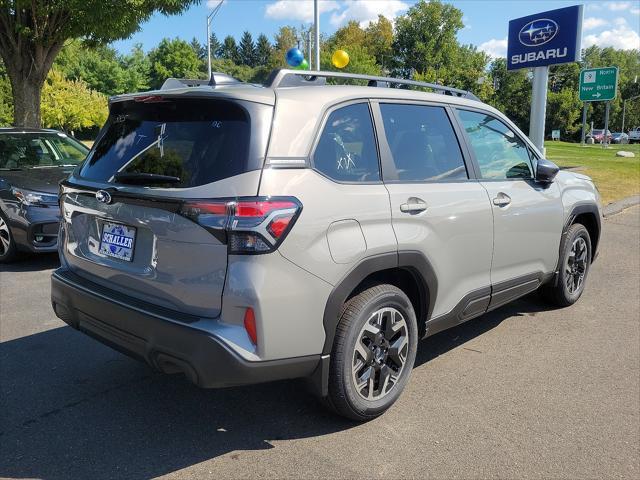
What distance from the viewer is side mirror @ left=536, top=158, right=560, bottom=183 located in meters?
4.33

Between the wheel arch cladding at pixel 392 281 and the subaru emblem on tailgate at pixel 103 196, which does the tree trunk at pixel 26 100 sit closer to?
the subaru emblem on tailgate at pixel 103 196

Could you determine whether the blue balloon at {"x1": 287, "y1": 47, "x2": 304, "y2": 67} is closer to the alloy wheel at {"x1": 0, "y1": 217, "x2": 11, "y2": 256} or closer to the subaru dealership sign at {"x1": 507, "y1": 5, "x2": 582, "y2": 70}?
the alloy wheel at {"x1": 0, "y1": 217, "x2": 11, "y2": 256}

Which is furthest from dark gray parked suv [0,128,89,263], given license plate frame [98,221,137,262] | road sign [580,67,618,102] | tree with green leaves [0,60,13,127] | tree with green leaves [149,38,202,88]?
tree with green leaves [149,38,202,88]

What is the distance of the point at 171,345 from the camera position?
2.65m

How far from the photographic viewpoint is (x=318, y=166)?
2.85 metres

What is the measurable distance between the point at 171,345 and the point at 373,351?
3.67ft

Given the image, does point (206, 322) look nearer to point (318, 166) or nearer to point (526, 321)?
point (318, 166)

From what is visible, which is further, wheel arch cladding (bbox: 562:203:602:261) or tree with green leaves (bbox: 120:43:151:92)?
tree with green leaves (bbox: 120:43:151:92)

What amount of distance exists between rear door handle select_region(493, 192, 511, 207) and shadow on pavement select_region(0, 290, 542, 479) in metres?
1.21

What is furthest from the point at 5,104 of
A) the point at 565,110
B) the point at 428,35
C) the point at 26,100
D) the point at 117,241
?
the point at 565,110

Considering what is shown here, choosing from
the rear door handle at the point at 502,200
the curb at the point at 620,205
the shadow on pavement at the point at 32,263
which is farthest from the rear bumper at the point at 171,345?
the curb at the point at 620,205

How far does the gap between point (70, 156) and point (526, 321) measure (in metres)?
6.49

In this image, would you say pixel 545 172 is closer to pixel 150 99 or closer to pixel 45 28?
pixel 150 99

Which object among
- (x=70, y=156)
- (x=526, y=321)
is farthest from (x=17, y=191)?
(x=526, y=321)
